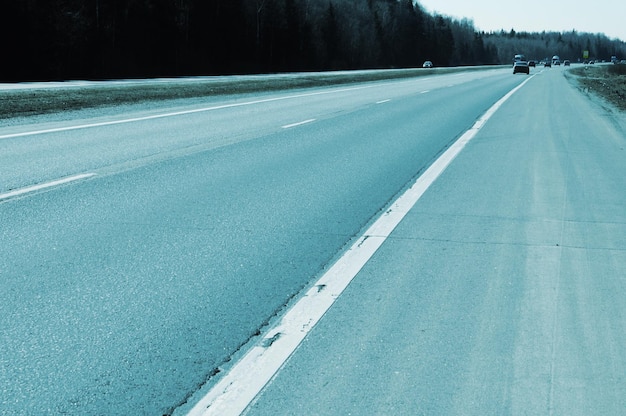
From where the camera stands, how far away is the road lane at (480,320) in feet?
11.5

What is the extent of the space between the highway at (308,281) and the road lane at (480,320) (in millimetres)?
16

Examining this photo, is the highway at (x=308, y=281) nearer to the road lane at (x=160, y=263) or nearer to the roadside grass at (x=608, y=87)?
the road lane at (x=160, y=263)

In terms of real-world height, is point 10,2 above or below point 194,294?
above

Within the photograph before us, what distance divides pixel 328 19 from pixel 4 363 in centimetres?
12189

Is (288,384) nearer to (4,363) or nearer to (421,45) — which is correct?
(4,363)

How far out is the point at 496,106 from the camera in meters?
24.7

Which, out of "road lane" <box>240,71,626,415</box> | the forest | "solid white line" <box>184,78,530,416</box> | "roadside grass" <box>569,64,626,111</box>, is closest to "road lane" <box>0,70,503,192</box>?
"solid white line" <box>184,78,530,416</box>

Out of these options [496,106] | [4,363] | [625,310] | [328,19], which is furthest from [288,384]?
[328,19]

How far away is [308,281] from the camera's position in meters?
5.27

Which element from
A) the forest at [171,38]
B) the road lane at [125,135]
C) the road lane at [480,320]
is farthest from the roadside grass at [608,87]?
the forest at [171,38]

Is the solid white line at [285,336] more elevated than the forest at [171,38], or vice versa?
the forest at [171,38]

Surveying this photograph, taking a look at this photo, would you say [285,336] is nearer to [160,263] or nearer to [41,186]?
[160,263]

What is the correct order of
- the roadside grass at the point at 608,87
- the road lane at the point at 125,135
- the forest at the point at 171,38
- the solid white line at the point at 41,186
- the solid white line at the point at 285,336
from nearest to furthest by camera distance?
1. the solid white line at the point at 285,336
2. the solid white line at the point at 41,186
3. the road lane at the point at 125,135
4. the roadside grass at the point at 608,87
5. the forest at the point at 171,38

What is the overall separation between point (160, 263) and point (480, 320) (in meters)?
2.37
